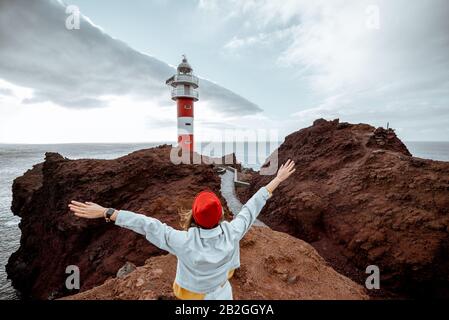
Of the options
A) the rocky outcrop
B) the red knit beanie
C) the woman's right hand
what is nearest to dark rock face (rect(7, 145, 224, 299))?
the rocky outcrop

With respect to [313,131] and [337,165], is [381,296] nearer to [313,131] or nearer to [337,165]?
[337,165]

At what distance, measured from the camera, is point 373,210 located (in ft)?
27.4

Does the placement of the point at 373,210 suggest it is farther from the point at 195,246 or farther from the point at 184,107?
the point at 184,107

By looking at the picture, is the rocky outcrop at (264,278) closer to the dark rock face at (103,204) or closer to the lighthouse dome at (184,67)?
the dark rock face at (103,204)

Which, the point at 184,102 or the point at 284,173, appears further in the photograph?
the point at 184,102

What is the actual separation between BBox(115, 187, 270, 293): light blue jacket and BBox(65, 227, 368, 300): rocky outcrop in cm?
226

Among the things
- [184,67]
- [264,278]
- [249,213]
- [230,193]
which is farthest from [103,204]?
[184,67]

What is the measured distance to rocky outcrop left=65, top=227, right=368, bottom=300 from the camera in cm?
442

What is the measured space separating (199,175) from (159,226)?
7478 millimetres

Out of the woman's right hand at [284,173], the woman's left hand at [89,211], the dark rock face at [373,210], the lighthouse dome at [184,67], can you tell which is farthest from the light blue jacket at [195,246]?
the lighthouse dome at [184,67]

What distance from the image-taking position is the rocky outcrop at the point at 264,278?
14.5ft

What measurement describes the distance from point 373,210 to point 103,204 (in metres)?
9.85

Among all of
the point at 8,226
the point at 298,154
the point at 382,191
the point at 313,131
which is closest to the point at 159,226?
the point at 382,191

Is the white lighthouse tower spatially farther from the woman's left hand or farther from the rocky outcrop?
the woman's left hand
